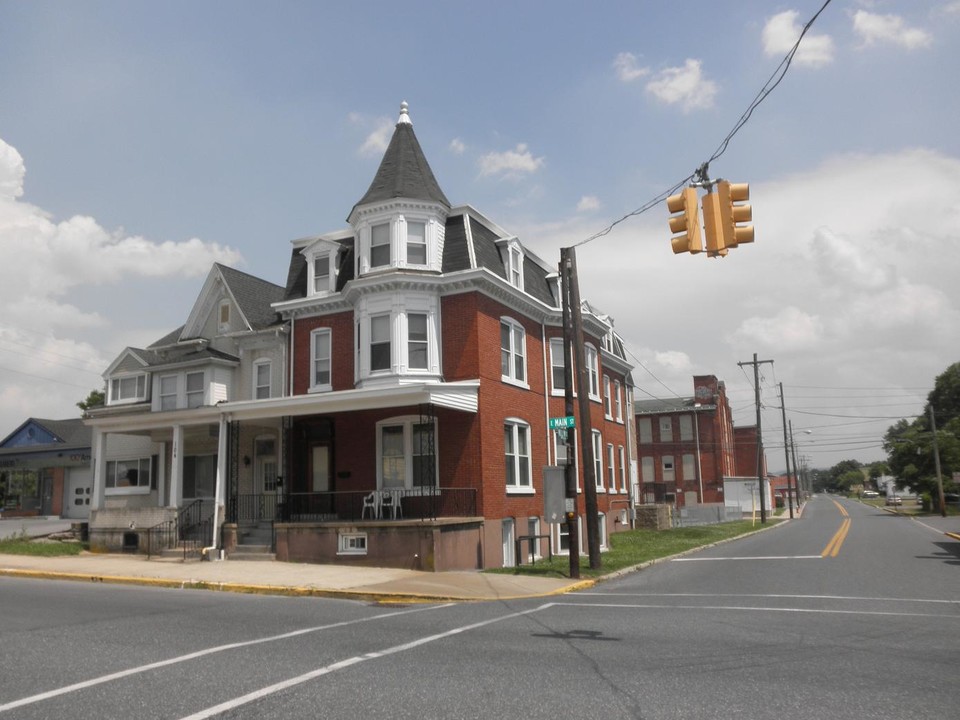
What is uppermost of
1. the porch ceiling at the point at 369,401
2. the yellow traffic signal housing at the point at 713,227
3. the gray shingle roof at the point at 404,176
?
the gray shingle roof at the point at 404,176

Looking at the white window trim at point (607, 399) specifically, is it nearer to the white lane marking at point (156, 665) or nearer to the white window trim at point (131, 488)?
the white window trim at point (131, 488)

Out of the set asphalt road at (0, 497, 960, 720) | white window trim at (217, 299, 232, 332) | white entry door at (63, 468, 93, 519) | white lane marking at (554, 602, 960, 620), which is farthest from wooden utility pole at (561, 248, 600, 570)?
white entry door at (63, 468, 93, 519)

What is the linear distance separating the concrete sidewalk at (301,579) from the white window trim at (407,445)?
11.6 feet

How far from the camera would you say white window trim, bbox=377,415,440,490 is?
896 inches

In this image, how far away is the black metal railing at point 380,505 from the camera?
21984 millimetres

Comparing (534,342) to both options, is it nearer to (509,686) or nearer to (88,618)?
Answer: (88,618)

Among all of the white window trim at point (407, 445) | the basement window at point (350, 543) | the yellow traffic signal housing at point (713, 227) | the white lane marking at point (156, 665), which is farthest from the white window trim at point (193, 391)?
the yellow traffic signal housing at point (713, 227)

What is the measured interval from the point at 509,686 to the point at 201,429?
2182 cm

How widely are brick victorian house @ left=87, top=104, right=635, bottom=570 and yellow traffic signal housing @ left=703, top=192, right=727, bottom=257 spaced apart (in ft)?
35.1

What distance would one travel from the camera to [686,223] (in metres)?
→ 10.9

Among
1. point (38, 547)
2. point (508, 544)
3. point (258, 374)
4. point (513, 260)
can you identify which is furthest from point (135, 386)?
point (508, 544)

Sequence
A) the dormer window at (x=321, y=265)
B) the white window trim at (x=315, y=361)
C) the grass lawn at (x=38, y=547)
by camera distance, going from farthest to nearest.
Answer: the dormer window at (x=321, y=265)
the white window trim at (x=315, y=361)
the grass lawn at (x=38, y=547)

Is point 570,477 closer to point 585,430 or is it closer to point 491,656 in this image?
point 585,430

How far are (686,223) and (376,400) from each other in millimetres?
11859
